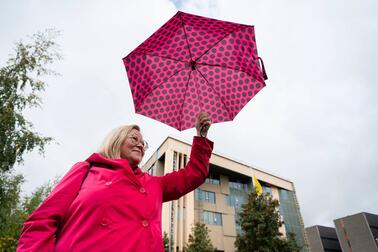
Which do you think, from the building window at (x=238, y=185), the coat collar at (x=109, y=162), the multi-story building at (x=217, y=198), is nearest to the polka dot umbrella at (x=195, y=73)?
the coat collar at (x=109, y=162)

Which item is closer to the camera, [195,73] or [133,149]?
[133,149]

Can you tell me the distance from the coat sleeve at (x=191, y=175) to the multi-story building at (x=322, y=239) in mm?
62367

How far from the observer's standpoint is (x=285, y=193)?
41156 mm

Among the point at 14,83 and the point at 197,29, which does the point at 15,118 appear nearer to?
the point at 14,83

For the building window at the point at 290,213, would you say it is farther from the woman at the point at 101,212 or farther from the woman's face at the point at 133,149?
the woman at the point at 101,212

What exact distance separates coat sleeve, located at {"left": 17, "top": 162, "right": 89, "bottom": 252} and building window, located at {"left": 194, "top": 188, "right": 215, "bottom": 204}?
3110cm

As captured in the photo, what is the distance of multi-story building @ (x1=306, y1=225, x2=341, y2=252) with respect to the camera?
54219mm

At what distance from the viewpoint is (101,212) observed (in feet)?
Result: 5.34

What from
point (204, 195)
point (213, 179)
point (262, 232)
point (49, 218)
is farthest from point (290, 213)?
point (49, 218)

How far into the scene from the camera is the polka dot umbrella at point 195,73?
3.05 m

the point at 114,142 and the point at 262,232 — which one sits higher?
the point at 262,232

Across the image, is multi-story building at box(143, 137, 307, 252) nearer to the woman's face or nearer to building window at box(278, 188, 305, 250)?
building window at box(278, 188, 305, 250)

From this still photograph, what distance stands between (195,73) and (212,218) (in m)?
30.8

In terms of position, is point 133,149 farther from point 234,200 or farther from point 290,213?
point 290,213
